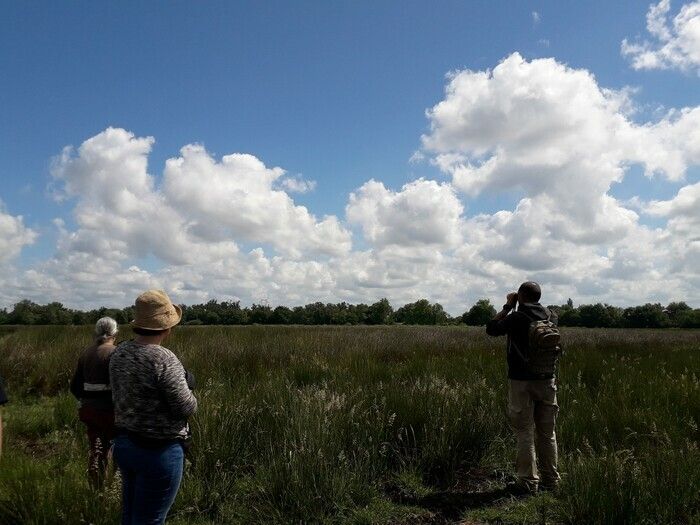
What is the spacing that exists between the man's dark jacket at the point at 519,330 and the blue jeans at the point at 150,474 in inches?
127

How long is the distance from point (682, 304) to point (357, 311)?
208 feet

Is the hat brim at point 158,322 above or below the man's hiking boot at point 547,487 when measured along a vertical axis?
above

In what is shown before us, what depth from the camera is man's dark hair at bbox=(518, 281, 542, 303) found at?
5.08 m

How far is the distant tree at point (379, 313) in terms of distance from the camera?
329ft

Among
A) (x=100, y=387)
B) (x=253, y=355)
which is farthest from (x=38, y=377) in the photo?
(x=100, y=387)

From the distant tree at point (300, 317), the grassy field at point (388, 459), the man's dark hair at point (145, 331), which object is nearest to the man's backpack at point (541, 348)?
the grassy field at point (388, 459)

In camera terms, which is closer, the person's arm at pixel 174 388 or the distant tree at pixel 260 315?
the person's arm at pixel 174 388

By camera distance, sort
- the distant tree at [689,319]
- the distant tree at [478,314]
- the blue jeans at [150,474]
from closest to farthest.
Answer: the blue jeans at [150,474] → the distant tree at [689,319] → the distant tree at [478,314]

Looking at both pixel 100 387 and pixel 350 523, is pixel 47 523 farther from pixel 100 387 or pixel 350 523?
pixel 350 523

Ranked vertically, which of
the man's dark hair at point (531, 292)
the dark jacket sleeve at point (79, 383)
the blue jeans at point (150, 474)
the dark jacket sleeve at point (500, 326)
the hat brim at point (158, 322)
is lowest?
the blue jeans at point (150, 474)

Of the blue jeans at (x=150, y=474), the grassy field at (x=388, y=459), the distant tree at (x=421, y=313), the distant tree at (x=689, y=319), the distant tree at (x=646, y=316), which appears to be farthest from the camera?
the distant tree at (x=421, y=313)

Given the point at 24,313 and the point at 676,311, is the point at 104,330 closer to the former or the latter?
the point at 24,313

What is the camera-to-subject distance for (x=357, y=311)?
9944cm

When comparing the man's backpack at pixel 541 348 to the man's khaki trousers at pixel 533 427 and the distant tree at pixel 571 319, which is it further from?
the distant tree at pixel 571 319
